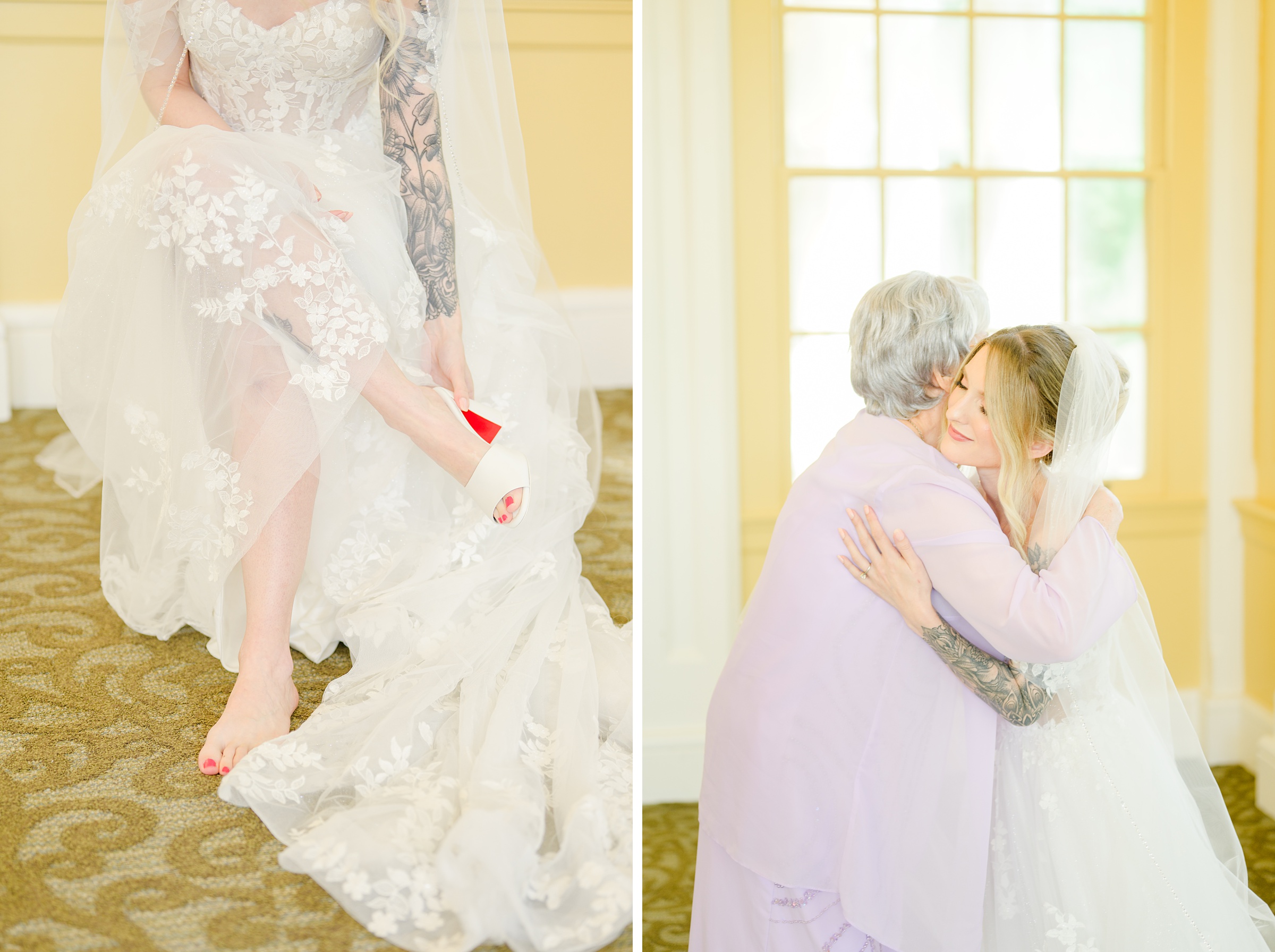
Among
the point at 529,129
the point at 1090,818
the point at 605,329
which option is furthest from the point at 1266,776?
the point at 529,129

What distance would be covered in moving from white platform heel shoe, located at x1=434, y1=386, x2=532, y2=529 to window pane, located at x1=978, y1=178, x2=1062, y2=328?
1546 mm

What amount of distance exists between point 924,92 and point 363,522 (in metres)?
1.74

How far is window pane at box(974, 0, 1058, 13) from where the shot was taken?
2.65 metres

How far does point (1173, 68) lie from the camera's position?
2.67m

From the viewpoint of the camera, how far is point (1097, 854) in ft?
4.82

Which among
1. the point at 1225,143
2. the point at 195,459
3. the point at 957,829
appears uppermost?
the point at 1225,143

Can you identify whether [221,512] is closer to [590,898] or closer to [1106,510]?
[590,898]

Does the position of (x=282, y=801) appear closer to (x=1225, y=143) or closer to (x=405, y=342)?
(x=405, y=342)

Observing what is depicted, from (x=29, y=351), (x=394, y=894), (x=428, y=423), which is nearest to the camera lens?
(x=394, y=894)

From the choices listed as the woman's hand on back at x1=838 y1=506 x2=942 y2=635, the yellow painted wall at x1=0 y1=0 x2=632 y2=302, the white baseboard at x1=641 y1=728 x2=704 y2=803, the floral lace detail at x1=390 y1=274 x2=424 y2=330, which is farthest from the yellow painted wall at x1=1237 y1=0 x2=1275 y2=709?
the floral lace detail at x1=390 y1=274 x2=424 y2=330

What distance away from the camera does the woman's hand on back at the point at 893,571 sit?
1.45 meters

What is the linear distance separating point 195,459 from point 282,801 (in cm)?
54

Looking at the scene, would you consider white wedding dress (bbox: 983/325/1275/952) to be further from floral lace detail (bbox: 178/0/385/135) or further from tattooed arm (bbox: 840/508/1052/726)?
floral lace detail (bbox: 178/0/385/135)

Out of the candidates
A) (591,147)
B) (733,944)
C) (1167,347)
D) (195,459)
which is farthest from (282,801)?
(591,147)
